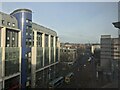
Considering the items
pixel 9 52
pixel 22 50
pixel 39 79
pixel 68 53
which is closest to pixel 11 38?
pixel 22 50

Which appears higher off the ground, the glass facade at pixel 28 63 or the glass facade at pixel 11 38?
the glass facade at pixel 11 38

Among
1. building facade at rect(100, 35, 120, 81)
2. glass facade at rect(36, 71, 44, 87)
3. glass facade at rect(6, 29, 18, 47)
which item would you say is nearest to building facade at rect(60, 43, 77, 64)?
building facade at rect(100, 35, 120, 81)

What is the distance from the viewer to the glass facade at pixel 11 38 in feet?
10.0

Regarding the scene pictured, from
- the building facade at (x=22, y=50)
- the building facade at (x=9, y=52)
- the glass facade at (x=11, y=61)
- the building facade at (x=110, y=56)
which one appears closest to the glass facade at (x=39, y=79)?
the building facade at (x=22, y=50)

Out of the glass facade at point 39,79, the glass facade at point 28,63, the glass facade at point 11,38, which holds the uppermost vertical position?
the glass facade at point 11,38

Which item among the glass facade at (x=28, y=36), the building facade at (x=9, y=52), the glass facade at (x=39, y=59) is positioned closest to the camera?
the building facade at (x=9, y=52)

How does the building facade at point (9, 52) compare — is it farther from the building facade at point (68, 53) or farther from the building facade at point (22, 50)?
the building facade at point (68, 53)

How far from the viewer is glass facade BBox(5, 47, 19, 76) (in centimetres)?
281

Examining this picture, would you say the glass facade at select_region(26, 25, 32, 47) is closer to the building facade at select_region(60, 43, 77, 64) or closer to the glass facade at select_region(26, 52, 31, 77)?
the glass facade at select_region(26, 52, 31, 77)

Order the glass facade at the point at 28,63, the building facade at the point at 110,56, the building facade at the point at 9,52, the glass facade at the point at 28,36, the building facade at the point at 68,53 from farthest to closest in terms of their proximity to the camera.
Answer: the building facade at the point at 68,53, the building facade at the point at 110,56, the glass facade at the point at 28,63, the glass facade at the point at 28,36, the building facade at the point at 9,52

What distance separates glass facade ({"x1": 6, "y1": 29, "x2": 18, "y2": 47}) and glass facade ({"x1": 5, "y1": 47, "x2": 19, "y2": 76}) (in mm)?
165

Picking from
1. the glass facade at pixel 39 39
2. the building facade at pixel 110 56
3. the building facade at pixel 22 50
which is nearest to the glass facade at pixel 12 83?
the building facade at pixel 22 50

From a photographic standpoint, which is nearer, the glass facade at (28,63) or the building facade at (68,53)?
the glass facade at (28,63)

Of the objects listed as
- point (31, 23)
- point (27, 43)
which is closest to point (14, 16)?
point (31, 23)
